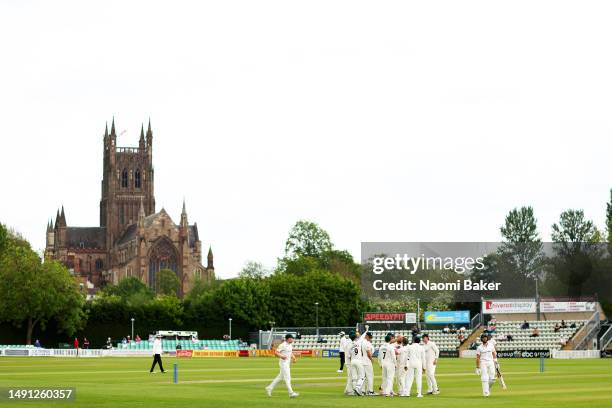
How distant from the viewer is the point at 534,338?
8512 cm

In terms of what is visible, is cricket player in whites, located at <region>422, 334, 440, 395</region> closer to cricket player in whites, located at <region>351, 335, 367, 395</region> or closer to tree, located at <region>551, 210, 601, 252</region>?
cricket player in whites, located at <region>351, 335, 367, 395</region>

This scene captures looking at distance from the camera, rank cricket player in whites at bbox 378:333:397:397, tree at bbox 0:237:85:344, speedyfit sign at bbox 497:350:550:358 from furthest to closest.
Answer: tree at bbox 0:237:85:344 < speedyfit sign at bbox 497:350:550:358 < cricket player in whites at bbox 378:333:397:397

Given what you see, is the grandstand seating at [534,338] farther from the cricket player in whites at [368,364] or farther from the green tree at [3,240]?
the green tree at [3,240]

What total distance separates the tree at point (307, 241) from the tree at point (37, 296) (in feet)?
217

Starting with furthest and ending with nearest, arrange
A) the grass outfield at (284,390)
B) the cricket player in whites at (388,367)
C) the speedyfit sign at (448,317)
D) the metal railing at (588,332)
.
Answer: the speedyfit sign at (448,317), the metal railing at (588,332), the cricket player in whites at (388,367), the grass outfield at (284,390)

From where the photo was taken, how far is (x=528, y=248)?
113 meters

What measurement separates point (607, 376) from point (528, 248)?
229 ft

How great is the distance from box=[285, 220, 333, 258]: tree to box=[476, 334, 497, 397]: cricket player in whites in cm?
14105

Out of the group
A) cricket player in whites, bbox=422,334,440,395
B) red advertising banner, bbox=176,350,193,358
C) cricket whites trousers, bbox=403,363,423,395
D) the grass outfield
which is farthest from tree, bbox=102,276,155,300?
cricket whites trousers, bbox=403,363,423,395

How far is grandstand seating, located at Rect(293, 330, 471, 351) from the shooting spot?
91312mm

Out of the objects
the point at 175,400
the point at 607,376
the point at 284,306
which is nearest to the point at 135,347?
the point at 284,306

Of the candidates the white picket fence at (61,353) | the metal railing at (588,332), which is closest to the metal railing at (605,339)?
the metal railing at (588,332)

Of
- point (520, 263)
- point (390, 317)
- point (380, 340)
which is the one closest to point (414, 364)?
point (380, 340)

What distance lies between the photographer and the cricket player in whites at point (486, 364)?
3170cm
